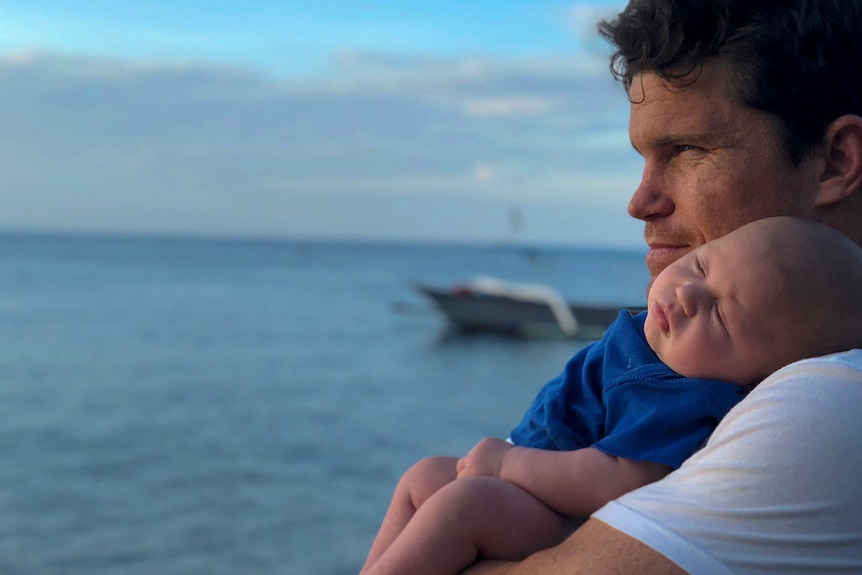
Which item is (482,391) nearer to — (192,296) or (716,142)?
(716,142)

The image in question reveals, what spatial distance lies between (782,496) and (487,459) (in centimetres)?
60

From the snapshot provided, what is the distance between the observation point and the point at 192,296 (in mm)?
53594

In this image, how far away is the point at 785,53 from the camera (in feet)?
5.78

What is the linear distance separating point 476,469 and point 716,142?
0.79m

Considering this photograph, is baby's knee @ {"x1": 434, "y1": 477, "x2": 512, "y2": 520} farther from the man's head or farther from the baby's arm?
the man's head

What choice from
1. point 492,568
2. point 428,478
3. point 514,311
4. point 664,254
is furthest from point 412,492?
point 514,311

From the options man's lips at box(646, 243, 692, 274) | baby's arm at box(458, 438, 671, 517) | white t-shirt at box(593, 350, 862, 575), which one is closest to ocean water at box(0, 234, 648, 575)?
man's lips at box(646, 243, 692, 274)

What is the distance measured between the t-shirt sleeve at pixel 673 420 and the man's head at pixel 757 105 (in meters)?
0.40

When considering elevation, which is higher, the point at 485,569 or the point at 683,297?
the point at 683,297

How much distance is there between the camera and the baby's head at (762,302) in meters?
1.53

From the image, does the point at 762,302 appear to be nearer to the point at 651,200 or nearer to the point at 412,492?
the point at 651,200

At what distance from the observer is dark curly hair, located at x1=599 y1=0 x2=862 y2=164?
5.79 ft

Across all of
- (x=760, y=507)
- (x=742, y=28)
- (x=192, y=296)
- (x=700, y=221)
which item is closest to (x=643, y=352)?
(x=700, y=221)

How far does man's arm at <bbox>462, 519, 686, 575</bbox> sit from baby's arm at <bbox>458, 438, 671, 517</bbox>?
0.15 metres
